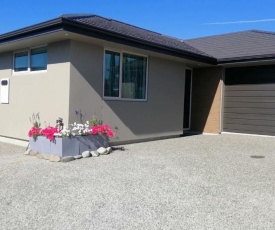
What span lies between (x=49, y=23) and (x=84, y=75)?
5.60 ft

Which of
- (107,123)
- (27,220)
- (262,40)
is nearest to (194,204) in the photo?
(27,220)

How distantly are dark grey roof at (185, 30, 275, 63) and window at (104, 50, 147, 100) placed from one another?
3.90 m

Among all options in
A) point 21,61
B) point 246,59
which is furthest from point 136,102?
point 246,59

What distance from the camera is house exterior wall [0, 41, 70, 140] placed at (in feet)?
28.3

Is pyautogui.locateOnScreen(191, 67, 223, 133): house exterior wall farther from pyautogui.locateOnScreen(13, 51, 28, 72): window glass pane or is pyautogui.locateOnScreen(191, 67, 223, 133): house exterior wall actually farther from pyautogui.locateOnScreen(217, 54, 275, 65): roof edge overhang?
pyautogui.locateOnScreen(13, 51, 28, 72): window glass pane

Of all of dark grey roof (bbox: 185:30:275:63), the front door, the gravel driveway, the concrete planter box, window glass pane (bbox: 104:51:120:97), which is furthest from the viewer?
the front door

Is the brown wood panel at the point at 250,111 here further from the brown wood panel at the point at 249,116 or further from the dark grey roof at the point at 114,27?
the dark grey roof at the point at 114,27

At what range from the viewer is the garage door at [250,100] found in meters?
12.4

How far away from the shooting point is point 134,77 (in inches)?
409

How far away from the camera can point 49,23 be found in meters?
7.64

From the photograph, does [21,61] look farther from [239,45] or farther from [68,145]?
[239,45]

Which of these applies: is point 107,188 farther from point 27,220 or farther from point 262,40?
point 262,40

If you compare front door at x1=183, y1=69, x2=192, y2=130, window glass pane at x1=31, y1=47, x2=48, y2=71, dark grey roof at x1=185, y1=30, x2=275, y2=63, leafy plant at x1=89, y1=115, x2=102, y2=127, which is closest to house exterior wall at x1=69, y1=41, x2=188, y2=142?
leafy plant at x1=89, y1=115, x2=102, y2=127

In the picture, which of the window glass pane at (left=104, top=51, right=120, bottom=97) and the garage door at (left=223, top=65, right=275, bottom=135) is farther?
the garage door at (left=223, top=65, right=275, bottom=135)
